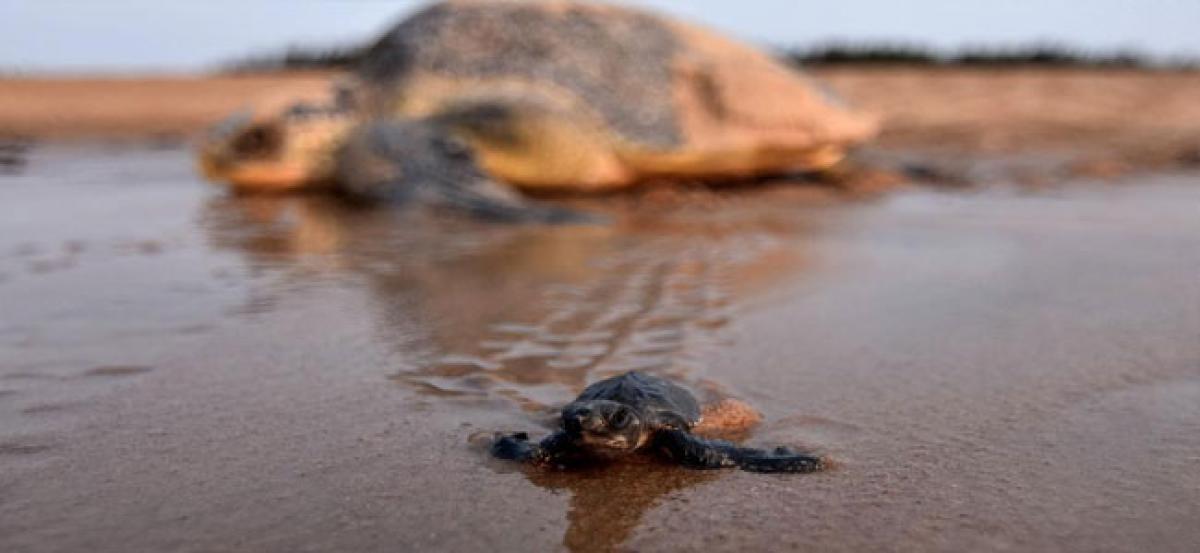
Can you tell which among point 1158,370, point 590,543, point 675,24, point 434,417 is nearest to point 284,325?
point 434,417

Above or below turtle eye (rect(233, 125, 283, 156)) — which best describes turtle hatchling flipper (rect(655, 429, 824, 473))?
below

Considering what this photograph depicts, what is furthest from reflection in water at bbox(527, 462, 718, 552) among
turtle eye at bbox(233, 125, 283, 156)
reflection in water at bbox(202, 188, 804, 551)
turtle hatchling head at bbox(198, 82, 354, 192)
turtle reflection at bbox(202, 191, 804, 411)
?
turtle eye at bbox(233, 125, 283, 156)

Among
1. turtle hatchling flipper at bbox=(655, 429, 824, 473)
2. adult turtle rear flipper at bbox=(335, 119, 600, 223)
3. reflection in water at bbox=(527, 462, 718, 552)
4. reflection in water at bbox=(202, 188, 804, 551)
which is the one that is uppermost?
adult turtle rear flipper at bbox=(335, 119, 600, 223)

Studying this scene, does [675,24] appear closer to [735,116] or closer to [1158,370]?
[735,116]

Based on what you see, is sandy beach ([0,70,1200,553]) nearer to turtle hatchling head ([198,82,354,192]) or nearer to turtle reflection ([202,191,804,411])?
turtle reflection ([202,191,804,411])

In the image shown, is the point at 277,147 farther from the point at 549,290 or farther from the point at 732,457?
the point at 732,457
